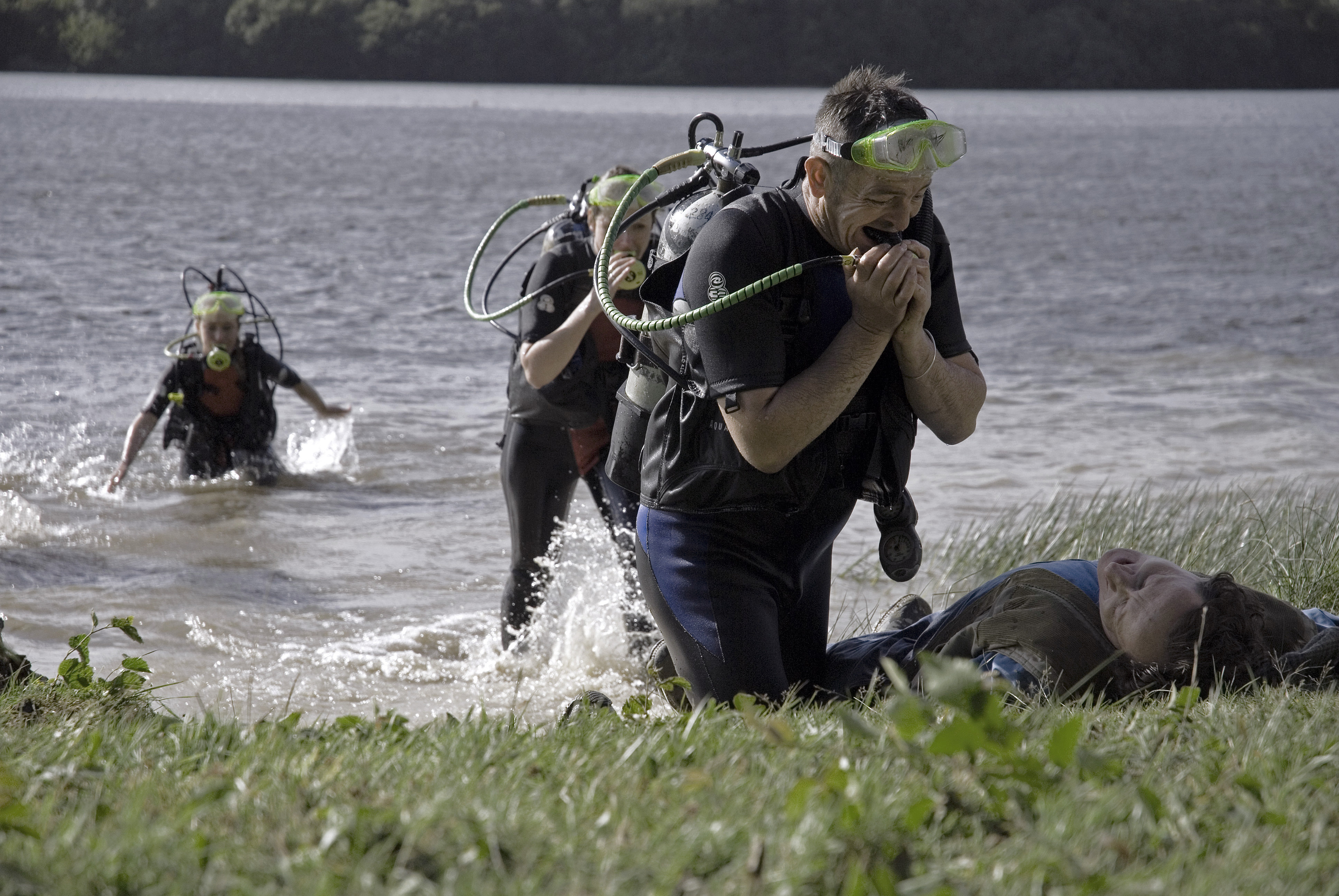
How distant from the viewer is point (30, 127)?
47.9 metres

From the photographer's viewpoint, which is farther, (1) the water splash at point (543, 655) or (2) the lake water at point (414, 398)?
(2) the lake water at point (414, 398)

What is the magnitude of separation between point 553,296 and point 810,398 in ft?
6.79

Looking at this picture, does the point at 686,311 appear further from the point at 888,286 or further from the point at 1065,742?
the point at 1065,742

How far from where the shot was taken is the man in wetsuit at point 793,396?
9.66 feet

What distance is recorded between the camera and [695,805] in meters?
2.04

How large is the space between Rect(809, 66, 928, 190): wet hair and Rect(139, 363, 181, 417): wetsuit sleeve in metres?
6.00

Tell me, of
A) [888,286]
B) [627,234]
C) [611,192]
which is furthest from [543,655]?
[888,286]

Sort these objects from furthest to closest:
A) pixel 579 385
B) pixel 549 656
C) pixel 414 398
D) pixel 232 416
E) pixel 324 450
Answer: pixel 414 398 → pixel 324 450 → pixel 232 416 → pixel 549 656 → pixel 579 385

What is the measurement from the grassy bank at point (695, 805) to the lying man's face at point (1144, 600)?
0.57 metres

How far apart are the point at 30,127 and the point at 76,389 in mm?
42648

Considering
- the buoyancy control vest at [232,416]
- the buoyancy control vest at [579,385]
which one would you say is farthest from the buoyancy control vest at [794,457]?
the buoyancy control vest at [232,416]

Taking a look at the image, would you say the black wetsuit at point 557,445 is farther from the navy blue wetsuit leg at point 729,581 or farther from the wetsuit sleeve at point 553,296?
the navy blue wetsuit leg at point 729,581

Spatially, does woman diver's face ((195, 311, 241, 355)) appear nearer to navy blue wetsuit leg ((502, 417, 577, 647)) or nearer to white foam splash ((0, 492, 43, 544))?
white foam splash ((0, 492, 43, 544))

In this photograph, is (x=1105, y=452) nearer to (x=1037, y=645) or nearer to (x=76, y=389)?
(x=1037, y=645)
